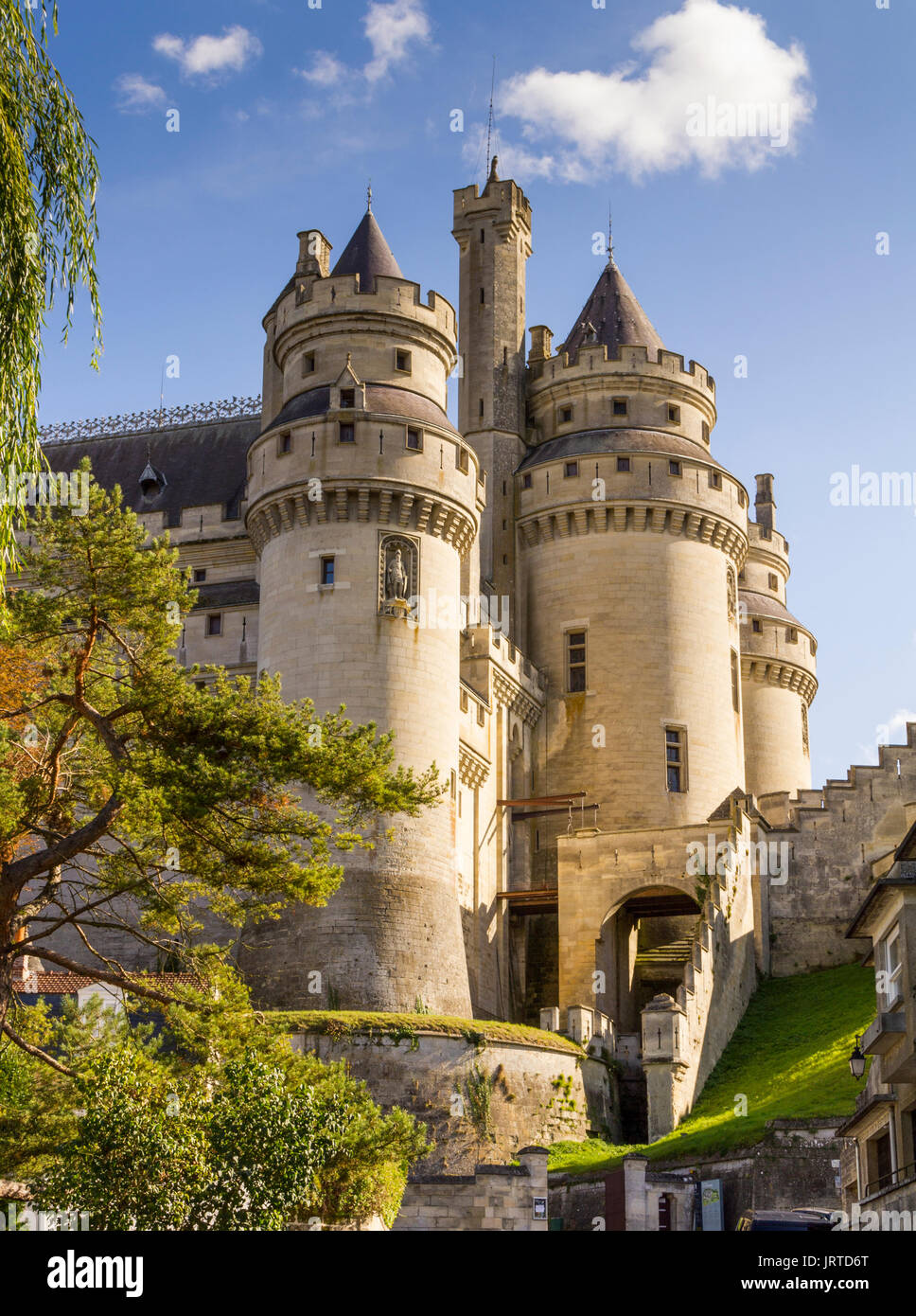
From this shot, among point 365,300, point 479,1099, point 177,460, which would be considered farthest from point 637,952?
point 177,460

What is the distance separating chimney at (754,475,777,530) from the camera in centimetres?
6675

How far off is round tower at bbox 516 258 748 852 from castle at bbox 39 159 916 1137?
0.29 feet

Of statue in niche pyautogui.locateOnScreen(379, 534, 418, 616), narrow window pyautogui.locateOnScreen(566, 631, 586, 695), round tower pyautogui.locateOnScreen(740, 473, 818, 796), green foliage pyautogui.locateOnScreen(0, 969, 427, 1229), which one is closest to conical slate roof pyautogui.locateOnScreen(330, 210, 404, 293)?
statue in niche pyautogui.locateOnScreen(379, 534, 418, 616)

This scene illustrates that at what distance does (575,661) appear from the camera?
5288 centimetres

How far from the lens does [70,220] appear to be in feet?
64.2

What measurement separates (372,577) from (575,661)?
39.0ft

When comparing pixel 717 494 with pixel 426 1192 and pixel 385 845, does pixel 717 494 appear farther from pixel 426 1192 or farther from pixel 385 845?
pixel 426 1192

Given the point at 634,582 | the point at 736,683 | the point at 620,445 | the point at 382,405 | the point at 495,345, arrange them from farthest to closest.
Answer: the point at 495,345 → the point at 736,683 → the point at 620,445 → the point at 634,582 → the point at 382,405

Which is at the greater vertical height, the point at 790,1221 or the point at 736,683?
the point at 736,683

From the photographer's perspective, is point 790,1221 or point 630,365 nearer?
point 790,1221

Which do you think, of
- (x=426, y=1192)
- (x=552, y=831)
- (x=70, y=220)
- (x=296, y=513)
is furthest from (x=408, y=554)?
(x=70, y=220)

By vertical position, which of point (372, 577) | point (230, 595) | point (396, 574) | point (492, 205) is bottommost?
point (372, 577)

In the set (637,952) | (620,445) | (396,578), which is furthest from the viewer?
(620,445)

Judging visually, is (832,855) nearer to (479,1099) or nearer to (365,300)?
(479,1099)
